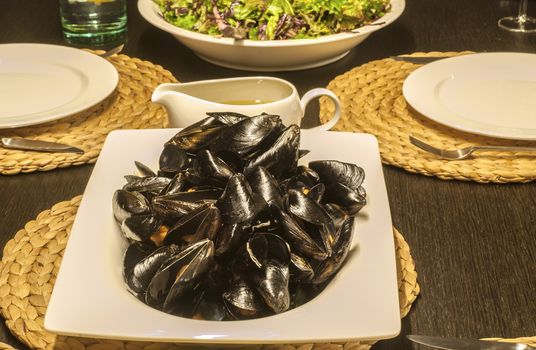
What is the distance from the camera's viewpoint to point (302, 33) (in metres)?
1.61

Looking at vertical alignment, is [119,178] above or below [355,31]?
above

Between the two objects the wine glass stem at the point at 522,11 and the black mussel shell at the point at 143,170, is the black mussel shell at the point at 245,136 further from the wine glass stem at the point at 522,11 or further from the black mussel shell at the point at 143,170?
the wine glass stem at the point at 522,11

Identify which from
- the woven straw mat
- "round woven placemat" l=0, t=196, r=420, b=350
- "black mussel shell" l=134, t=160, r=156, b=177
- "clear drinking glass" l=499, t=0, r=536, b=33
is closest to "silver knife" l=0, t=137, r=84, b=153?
the woven straw mat

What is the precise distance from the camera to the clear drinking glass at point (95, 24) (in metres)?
1.81

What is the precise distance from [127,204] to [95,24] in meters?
1.09

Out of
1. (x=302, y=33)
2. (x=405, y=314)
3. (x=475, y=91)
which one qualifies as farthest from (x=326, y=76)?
(x=405, y=314)

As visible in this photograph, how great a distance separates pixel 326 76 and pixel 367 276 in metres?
0.90

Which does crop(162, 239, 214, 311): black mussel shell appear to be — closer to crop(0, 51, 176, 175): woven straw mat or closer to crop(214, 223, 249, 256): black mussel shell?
crop(214, 223, 249, 256): black mussel shell

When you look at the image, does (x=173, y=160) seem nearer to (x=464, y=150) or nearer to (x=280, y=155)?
(x=280, y=155)

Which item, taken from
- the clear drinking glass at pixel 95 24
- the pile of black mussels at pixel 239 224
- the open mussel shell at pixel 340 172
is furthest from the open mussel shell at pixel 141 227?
the clear drinking glass at pixel 95 24

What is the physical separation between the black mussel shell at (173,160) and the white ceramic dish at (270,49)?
61 centimetres

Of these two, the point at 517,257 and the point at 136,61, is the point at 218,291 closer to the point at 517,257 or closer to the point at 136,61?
the point at 517,257

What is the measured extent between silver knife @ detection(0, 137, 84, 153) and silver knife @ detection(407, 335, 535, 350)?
2.30 feet

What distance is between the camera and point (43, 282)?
Result: 0.92 m
